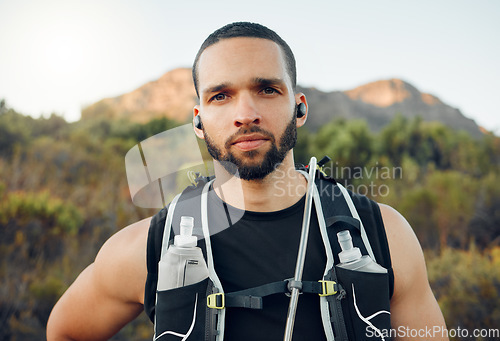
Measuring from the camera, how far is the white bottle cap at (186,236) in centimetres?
197

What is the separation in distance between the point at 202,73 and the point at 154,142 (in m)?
0.57

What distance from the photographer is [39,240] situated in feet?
25.8

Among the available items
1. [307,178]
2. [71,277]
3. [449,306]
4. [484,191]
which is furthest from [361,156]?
[307,178]

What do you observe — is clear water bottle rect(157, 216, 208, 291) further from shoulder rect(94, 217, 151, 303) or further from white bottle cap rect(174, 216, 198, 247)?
shoulder rect(94, 217, 151, 303)

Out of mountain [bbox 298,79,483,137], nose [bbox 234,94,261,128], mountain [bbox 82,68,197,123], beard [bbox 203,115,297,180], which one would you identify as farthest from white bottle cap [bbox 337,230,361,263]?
mountain [bbox 82,68,197,123]

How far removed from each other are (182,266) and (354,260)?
2.77 ft

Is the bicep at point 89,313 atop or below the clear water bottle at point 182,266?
below

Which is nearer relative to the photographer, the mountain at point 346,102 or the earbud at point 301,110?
the earbud at point 301,110

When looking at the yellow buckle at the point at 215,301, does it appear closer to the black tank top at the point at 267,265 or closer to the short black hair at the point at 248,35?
the black tank top at the point at 267,265

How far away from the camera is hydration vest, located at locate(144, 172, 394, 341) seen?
6.25 feet

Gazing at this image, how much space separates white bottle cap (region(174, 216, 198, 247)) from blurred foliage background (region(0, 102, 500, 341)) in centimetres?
490

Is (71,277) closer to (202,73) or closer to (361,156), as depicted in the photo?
(202,73)

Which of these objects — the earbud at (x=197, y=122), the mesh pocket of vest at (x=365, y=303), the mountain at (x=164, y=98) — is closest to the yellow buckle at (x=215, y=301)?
the mesh pocket of vest at (x=365, y=303)

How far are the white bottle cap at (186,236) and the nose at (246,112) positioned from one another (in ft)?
1.82
